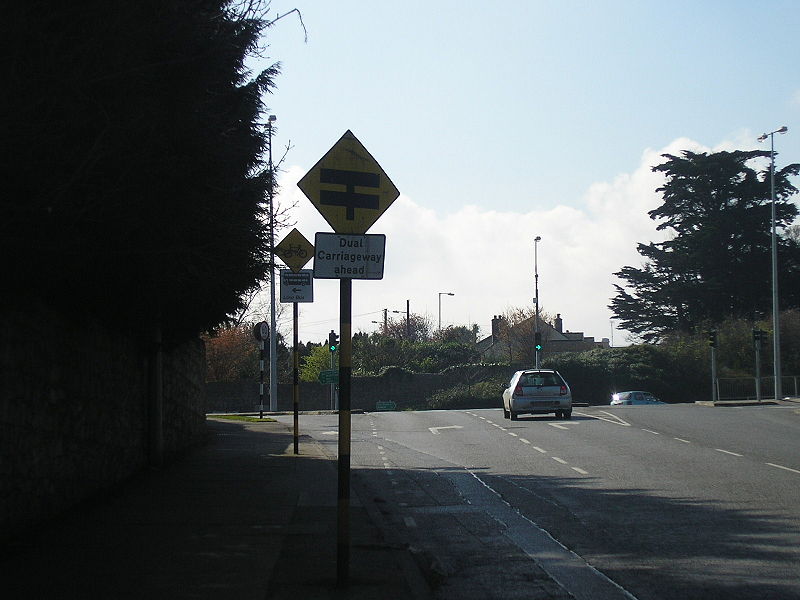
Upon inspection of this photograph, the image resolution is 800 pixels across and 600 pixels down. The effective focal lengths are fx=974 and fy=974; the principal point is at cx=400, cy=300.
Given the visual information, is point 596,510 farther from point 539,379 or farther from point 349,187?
point 539,379

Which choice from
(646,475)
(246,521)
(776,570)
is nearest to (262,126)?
(246,521)

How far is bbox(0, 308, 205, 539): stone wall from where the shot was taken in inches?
337

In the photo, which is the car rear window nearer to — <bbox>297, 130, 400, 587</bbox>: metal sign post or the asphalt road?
the asphalt road

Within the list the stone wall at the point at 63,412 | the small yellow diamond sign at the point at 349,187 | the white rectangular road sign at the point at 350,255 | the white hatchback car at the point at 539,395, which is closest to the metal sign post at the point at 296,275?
the stone wall at the point at 63,412

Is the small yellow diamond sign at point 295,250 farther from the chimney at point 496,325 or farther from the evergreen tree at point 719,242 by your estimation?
the chimney at point 496,325

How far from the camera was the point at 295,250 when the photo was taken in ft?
51.4

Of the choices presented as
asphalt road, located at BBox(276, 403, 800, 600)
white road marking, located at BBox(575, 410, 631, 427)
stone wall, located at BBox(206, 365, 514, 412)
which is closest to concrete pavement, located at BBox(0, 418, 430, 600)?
asphalt road, located at BBox(276, 403, 800, 600)

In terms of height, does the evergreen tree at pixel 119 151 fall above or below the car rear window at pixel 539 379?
above

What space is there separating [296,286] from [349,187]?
9.08 m

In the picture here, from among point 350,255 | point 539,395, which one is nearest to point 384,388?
point 539,395

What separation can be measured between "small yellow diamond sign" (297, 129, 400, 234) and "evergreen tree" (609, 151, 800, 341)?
2115 inches

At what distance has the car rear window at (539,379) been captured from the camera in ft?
94.4

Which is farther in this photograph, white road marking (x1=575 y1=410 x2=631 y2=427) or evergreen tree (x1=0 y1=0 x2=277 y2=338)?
white road marking (x1=575 y1=410 x2=631 y2=427)

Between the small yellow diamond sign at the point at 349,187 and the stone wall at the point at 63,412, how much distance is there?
307 cm
